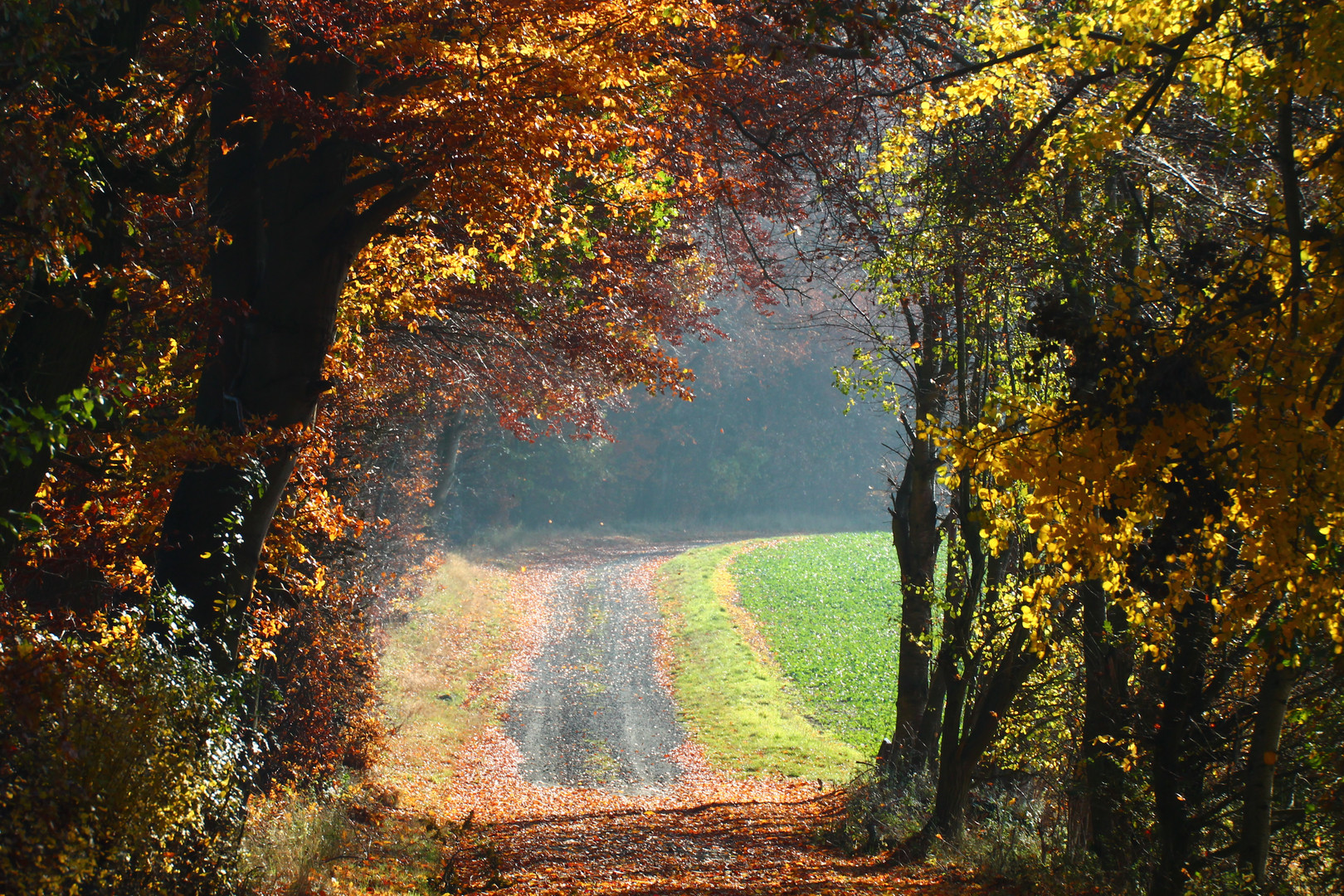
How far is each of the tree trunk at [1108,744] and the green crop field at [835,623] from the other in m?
4.27

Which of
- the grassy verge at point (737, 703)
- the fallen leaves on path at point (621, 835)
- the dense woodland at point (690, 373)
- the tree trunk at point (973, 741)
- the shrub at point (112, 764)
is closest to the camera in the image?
the shrub at point (112, 764)

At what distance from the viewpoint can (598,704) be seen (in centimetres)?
1830

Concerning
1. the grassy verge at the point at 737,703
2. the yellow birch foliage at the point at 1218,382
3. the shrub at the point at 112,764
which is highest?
the yellow birch foliage at the point at 1218,382

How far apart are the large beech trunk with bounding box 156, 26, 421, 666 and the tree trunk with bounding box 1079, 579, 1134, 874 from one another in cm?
623

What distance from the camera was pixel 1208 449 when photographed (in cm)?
426

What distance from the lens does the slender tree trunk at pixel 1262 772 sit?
4.95 meters

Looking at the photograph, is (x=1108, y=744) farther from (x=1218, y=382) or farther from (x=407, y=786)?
(x=407, y=786)

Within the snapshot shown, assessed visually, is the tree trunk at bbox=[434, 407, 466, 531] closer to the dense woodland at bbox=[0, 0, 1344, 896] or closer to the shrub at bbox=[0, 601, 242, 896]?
the dense woodland at bbox=[0, 0, 1344, 896]

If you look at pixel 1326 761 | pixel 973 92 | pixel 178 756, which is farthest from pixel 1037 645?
pixel 178 756

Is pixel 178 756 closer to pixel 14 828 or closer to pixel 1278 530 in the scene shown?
pixel 14 828

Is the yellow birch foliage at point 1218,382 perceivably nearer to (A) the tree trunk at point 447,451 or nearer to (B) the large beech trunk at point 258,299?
(B) the large beech trunk at point 258,299

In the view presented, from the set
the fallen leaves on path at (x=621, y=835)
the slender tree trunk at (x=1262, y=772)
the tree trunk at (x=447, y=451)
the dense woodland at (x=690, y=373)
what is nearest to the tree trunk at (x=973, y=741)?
the dense woodland at (x=690, y=373)

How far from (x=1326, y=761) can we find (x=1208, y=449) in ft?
7.49

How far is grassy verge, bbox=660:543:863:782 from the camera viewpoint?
603 inches
